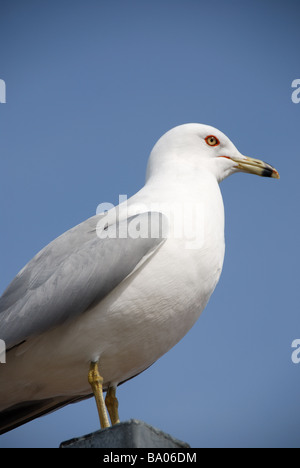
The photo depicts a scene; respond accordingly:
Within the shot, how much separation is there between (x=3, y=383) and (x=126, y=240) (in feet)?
4.42

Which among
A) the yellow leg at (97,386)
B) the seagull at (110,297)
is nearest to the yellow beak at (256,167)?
the seagull at (110,297)

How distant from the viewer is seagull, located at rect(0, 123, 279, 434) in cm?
496

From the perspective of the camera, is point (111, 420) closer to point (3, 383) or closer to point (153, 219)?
point (3, 383)

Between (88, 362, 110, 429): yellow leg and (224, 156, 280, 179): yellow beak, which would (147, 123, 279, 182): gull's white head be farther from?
(88, 362, 110, 429): yellow leg

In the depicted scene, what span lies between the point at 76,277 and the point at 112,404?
3.37 feet

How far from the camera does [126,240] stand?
16.8 ft

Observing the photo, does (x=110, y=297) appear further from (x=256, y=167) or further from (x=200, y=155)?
(x=256, y=167)

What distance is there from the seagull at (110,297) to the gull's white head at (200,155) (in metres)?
0.54

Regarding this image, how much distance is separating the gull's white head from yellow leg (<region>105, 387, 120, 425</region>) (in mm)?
1718

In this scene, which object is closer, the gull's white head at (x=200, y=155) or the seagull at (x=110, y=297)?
the seagull at (x=110, y=297)

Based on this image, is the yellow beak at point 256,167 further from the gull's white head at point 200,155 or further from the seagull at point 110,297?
the seagull at point 110,297

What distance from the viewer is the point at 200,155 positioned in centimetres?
620

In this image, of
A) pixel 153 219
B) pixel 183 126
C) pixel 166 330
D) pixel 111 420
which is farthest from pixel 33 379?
pixel 183 126

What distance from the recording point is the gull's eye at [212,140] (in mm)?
6344
